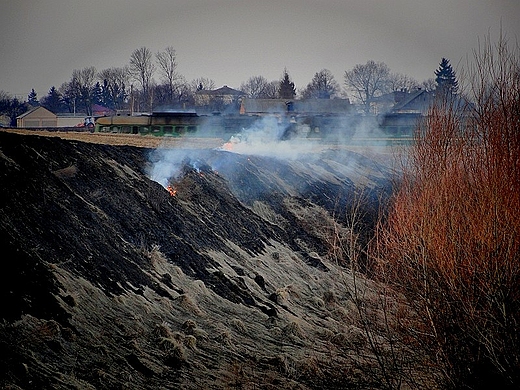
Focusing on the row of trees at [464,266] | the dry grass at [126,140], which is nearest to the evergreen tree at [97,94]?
the dry grass at [126,140]

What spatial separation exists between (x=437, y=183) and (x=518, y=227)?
9.22ft

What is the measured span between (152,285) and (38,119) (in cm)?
6392

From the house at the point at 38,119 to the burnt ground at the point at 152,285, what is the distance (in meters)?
49.4

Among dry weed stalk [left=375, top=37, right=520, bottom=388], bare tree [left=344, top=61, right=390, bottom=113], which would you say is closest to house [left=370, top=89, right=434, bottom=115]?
bare tree [left=344, top=61, right=390, bottom=113]

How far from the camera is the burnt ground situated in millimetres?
12188

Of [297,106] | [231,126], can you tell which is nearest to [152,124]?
[231,126]

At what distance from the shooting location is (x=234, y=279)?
19250 mm

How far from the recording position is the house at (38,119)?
71175 mm

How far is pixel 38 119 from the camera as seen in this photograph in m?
75.4

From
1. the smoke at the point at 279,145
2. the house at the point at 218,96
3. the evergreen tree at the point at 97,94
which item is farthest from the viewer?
the evergreen tree at the point at 97,94

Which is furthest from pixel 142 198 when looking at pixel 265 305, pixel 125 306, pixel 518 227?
pixel 518 227

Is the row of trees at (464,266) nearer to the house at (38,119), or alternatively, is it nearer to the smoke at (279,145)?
the smoke at (279,145)

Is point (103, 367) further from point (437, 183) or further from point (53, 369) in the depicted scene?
point (437, 183)

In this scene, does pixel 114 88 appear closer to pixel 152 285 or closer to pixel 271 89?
pixel 271 89
